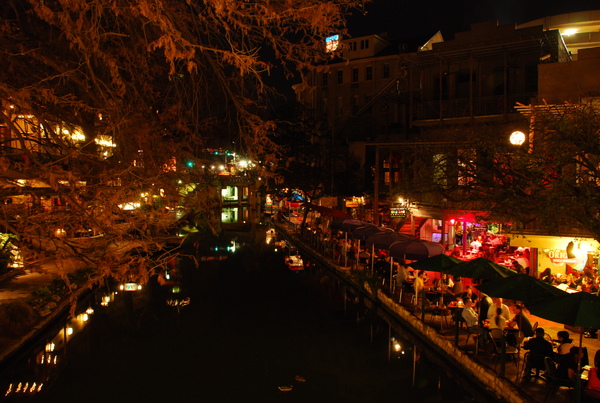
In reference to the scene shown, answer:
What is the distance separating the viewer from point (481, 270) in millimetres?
13477

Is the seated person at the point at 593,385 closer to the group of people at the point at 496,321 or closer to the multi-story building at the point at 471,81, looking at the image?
the group of people at the point at 496,321

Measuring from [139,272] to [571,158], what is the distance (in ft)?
33.3

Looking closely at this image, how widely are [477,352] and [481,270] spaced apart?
2186 mm

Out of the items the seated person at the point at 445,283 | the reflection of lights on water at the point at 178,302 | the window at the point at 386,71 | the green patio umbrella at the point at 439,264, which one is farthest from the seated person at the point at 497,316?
the window at the point at 386,71

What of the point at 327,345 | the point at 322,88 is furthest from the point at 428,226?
the point at 322,88

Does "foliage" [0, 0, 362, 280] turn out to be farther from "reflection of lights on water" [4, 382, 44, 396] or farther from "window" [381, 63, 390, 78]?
"window" [381, 63, 390, 78]

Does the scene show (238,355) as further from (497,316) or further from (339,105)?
(339,105)

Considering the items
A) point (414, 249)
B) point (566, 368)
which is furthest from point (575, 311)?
point (414, 249)

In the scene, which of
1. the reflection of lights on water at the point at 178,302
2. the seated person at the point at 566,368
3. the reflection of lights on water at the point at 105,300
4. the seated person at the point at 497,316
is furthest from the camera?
the reflection of lights on water at the point at 105,300

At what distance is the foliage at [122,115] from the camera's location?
22.9 feet

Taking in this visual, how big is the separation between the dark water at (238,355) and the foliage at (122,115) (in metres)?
6.26

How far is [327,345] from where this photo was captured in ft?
55.9

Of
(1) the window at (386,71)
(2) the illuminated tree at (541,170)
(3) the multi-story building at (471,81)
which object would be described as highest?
(1) the window at (386,71)

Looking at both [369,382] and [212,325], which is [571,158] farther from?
[212,325]
